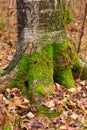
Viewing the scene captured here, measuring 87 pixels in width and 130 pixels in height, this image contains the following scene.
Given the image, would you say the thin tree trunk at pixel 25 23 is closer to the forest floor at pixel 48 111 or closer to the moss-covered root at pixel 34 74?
the moss-covered root at pixel 34 74

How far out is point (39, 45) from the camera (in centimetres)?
512

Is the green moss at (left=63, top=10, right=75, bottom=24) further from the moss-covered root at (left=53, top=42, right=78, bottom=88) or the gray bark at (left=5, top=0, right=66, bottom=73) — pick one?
the gray bark at (left=5, top=0, right=66, bottom=73)

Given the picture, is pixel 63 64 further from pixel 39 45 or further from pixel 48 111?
pixel 48 111

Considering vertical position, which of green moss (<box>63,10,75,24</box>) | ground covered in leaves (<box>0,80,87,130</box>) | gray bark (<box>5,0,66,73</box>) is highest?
gray bark (<box>5,0,66,73</box>)

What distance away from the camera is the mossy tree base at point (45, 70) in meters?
4.96

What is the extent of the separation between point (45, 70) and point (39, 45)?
15.6 inches

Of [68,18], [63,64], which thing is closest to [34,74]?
[63,64]

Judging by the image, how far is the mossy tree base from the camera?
4.96 meters

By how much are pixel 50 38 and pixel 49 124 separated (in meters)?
1.42

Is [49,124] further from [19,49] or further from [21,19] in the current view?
[21,19]

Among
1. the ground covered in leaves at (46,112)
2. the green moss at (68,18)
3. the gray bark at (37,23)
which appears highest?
the gray bark at (37,23)

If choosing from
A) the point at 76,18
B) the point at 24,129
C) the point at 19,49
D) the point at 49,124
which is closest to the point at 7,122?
the point at 24,129

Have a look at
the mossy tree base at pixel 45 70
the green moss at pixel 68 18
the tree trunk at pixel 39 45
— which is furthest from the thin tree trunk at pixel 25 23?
the green moss at pixel 68 18

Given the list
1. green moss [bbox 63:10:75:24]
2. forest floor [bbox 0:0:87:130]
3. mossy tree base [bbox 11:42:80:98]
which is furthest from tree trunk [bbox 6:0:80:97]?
green moss [bbox 63:10:75:24]
